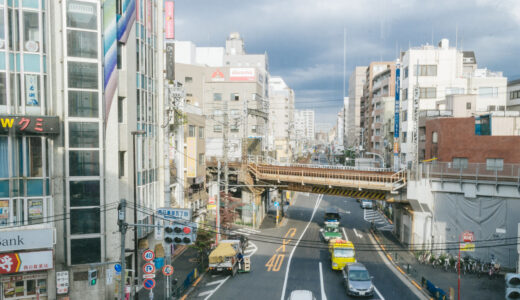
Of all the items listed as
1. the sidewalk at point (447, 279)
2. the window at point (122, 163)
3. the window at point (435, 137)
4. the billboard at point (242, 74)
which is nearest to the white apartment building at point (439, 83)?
the window at point (435, 137)

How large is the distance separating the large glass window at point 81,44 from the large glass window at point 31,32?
→ 163 cm

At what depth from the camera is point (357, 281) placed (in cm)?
2536

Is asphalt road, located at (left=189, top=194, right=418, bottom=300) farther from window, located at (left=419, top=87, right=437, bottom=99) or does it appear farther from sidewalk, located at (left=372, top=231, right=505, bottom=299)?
window, located at (left=419, top=87, right=437, bottom=99)

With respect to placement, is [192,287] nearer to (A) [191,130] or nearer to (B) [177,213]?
(B) [177,213]

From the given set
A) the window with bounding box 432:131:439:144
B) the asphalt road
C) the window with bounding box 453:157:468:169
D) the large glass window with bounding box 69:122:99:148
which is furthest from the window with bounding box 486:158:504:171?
the large glass window with bounding box 69:122:99:148

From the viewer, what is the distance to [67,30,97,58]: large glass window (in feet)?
73.5

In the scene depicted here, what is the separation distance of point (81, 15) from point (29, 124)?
713 centimetres

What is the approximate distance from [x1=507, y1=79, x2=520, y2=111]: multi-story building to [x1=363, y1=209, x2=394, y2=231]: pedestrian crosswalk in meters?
25.6

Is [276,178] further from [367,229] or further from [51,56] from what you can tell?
[51,56]

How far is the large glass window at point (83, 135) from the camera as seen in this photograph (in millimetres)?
22562

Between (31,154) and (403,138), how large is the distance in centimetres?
4838

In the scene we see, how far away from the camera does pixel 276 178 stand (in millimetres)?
45406

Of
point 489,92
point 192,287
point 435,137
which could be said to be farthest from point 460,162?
point 192,287

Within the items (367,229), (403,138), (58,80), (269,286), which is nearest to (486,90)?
(403,138)
